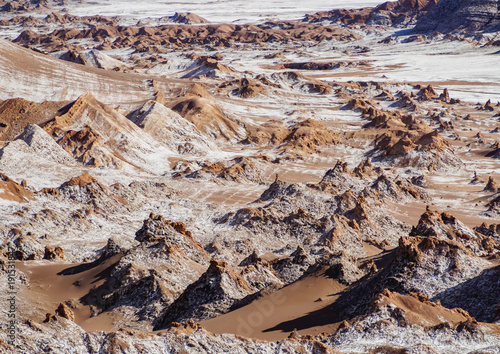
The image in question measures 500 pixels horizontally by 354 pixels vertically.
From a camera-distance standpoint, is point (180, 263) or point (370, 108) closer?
point (180, 263)

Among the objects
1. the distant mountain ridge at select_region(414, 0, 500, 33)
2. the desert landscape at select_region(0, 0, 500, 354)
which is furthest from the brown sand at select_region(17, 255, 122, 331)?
the distant mountain ridge at select_region(414, 0, 500, 33)

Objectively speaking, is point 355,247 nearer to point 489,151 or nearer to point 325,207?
point 325,207

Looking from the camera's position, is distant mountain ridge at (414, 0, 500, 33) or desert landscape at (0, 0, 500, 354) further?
distant mountain ridge at (414, 0, 500, 33)

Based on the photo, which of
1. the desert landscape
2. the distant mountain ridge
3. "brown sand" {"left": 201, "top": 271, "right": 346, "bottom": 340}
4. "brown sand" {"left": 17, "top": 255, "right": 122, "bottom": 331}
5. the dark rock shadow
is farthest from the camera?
the distant mountain ridge

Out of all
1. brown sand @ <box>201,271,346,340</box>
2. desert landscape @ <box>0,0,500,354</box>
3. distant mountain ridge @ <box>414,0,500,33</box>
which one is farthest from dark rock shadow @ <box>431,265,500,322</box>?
distant mountain ridge @ <box>414,0,500,33</box>

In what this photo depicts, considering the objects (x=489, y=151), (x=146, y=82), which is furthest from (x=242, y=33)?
(x=489, y=151)

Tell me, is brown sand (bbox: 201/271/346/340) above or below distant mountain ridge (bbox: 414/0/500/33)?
below

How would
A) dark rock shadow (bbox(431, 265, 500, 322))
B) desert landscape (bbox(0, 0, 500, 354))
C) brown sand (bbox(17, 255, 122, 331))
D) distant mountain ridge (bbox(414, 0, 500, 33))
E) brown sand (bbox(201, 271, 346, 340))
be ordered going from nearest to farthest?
desert landscape (bbox(0, 0, 500, 354)) < brown sand (bbox(201, 271, 346, 340)) < dark rock shadow (bbox(431, 265, 500, 322)) < brown sand (bbox(17, 255, 122, 331)) < distant mountain ridge (bbox(414, 0, 500, 33))

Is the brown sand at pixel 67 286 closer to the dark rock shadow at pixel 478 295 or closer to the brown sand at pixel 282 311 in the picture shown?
the brown sand at pixel 282 311

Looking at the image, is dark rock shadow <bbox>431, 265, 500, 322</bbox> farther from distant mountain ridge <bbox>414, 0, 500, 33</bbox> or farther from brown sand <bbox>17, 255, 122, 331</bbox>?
distant mountain ridge <bbox>414, 0, 500, 33</bbox>
